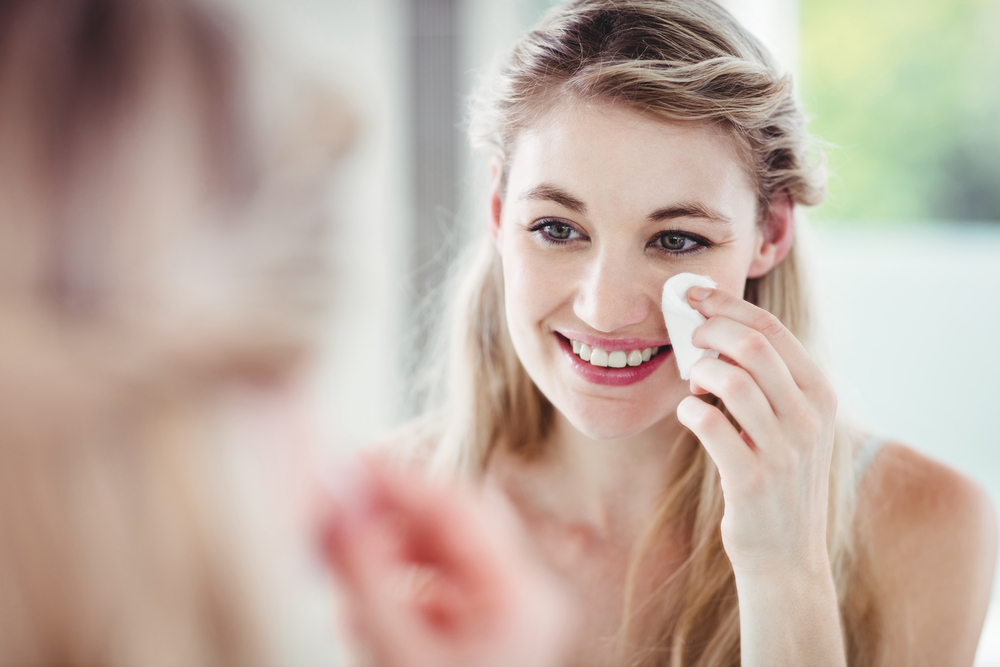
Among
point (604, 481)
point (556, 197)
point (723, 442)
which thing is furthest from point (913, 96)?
point (723, 442)

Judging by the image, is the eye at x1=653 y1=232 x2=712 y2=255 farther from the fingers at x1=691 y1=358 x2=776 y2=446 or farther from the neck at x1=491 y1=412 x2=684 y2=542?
the neck at x1=491 y1=412 x2=684 y2=542

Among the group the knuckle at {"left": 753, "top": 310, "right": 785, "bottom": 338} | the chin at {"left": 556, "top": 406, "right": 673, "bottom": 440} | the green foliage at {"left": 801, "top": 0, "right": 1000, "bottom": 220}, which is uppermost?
the green foliage at {"left": 801, "top": 0, "right": 1000, "bottom": 220}

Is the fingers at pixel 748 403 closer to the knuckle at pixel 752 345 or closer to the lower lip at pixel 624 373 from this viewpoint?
the knuckle at pixel 752 345

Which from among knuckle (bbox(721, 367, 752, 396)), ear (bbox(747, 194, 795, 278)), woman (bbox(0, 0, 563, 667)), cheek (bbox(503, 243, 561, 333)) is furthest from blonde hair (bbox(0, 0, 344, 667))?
ear (bbox(747, 194, 795, 278))

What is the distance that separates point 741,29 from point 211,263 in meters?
0.76

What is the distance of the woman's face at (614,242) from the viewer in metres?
0.80

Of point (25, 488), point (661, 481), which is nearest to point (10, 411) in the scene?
point (25, 488)

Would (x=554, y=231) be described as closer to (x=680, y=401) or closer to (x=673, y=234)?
(x=673, y=234)

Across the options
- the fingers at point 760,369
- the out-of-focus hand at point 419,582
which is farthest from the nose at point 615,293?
the out-of-focus hand at point 419,582

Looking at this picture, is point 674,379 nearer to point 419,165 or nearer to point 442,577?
point 442,577

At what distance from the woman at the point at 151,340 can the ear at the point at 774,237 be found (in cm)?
72

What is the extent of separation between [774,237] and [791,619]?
47 cm

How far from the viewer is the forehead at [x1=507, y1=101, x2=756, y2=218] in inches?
31.1

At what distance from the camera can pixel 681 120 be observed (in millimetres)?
799
